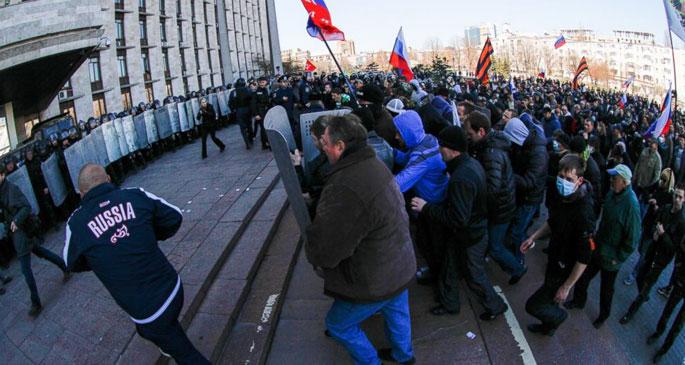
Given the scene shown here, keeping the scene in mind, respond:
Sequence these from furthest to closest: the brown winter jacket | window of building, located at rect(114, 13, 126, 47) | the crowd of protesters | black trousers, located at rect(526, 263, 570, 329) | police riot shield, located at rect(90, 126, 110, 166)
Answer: window of building, located at rect(114, 13, 126, 47), police riot shield, located at rect(90, 126, 110, 166), black trousers, located at rect(526, 263, 570, 329), the crowd of protesters, the brown winter jacket

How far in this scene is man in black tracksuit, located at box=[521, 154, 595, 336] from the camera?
3608mm

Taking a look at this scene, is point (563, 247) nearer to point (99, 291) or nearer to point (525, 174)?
point (525, 174)

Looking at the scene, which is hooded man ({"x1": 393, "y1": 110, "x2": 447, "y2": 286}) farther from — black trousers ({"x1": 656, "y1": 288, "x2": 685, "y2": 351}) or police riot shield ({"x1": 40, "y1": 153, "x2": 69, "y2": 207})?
police riot shield ({"x1": 40, "y1": 153, "x2": 69, "y2": 207})

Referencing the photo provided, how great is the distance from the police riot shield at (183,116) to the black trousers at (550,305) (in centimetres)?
1250

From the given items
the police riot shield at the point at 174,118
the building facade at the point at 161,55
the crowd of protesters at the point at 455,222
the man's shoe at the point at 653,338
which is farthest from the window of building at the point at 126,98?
the man's shoe at the point at 653,338

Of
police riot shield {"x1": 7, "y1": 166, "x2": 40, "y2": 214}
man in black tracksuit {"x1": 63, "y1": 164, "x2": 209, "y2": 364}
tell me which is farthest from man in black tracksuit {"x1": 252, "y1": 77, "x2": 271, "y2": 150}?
man in black tracksuit {"x1": 63, "y1": 164, "x2": 209, "y2": 364}

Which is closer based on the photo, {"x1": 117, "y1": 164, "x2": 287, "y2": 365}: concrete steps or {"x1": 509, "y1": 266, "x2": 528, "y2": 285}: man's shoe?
{"x1": 117, "y1": 164, "x2": 287, "y2": 365}: concrete steps

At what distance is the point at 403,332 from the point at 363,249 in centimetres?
94

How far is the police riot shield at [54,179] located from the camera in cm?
793

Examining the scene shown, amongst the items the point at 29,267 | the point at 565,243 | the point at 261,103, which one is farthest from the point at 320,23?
the point at 29,267

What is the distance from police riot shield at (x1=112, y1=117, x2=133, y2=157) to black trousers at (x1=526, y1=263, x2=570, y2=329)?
1013cm

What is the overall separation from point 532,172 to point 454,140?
1988 mm

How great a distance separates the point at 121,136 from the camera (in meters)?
11.0

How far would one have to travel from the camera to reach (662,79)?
130m
